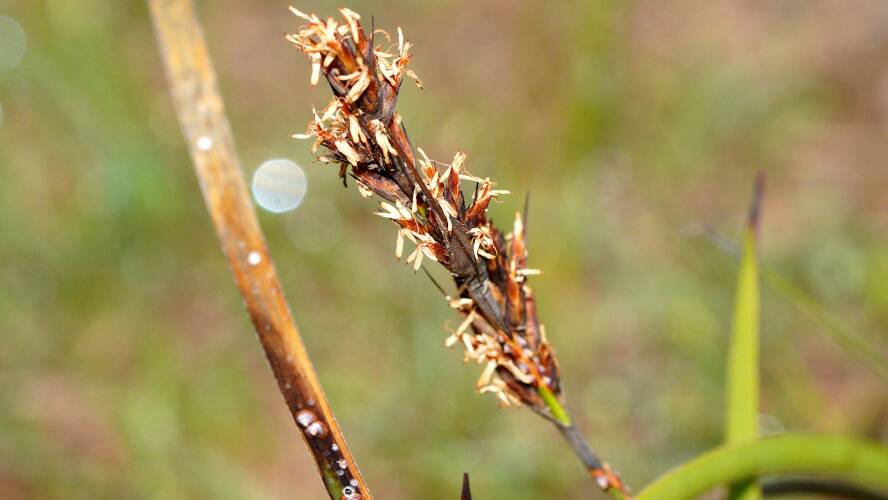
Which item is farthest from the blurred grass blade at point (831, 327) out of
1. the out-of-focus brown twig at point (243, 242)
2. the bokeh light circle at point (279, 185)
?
the bokeh light circle at point (279, 185)

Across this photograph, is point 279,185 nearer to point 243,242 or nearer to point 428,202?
point 243,242

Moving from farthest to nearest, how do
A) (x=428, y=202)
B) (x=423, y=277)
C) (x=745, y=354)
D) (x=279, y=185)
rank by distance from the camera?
(x=279, y=185)
(x=423, y=277)
(x=745, y=354)
(x=428, y=202)

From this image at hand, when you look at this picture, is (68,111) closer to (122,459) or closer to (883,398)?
(122,459)

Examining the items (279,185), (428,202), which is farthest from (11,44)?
(428,202)

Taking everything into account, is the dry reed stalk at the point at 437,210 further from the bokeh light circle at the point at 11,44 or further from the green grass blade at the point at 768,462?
the bokeh light circle at the point at 11,44

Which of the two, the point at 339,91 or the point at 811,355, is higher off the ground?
the point at 811,355

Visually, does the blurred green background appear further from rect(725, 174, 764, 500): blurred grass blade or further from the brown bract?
the brown bract

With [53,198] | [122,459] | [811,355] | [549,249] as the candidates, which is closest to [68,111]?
[53,198]
